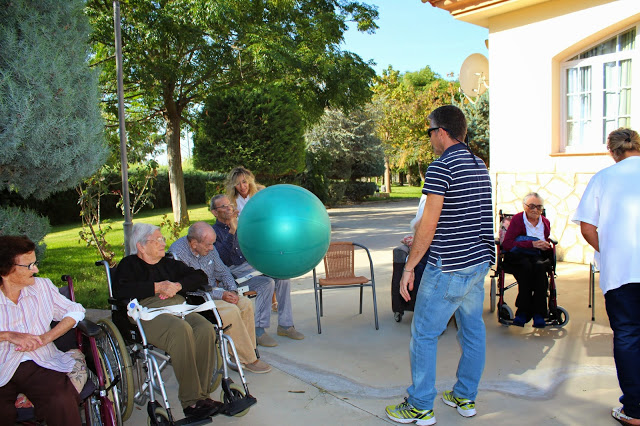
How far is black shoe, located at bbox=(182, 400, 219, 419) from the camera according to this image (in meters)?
3.08

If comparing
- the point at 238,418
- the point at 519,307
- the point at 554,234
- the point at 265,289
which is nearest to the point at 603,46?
the point at 554,234

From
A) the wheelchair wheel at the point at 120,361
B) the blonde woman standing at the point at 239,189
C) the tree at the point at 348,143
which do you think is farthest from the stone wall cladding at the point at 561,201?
the tree at the point at 348,143

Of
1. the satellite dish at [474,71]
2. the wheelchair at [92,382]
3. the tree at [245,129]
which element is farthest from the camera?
the tree at [245,129]

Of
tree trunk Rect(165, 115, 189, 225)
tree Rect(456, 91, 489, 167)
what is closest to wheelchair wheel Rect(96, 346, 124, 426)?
tree trunk Rect(165, 115, 189, 225)

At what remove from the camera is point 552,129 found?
7.85 m

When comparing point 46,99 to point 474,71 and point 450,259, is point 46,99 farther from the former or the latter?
point 474,71

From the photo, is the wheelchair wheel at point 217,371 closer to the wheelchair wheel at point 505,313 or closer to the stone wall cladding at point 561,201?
the wheelchair wheel at point 505,313

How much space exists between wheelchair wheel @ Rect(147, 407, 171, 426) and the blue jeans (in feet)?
4.89

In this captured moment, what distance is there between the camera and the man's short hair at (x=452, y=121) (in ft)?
10.2

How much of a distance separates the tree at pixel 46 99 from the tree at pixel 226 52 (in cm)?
669

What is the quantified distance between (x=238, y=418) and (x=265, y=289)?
155 centimetres

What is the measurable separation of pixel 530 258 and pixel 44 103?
4.45m

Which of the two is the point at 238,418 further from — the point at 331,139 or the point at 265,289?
the point at 331,139

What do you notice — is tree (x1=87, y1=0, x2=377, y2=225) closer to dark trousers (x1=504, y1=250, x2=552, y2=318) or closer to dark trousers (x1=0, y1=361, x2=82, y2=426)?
dark trousers (x1=504, y1=250, x2=552, y2=318)
